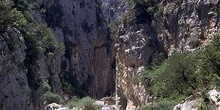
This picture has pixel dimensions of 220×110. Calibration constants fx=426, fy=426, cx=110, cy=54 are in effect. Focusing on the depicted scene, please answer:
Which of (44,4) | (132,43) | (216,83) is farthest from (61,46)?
(216,83)

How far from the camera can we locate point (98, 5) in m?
98.8

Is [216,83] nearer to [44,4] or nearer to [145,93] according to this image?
[145,93]

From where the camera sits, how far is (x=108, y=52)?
96.7m

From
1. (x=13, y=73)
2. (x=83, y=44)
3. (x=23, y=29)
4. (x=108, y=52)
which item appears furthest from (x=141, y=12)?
(x=108, y=52)

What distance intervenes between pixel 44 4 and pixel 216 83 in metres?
60.0

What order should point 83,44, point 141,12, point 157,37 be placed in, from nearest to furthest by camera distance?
point 157,37 → point 141,12 → point 83,44

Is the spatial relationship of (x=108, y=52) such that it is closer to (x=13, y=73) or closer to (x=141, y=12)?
(x=141, y=12)

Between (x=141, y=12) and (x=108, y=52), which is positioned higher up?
(x=141, y=12)

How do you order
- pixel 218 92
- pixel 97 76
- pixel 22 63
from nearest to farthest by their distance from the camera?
1. pixel 218 92
2. pixel 22 63
3. pixel 97 76

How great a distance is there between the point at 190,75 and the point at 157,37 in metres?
22.5

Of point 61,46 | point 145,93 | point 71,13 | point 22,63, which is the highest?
point 71,13

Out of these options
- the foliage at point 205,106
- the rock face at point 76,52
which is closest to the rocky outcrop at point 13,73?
the rock face at point 76,52

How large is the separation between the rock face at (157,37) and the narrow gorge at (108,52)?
0.12 meters

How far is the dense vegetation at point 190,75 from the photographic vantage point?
93.7 ft
